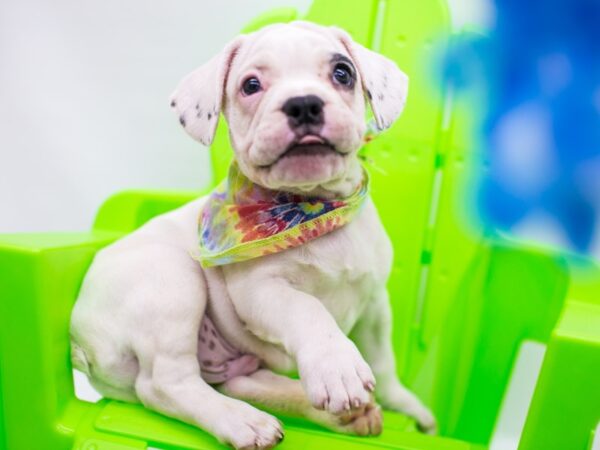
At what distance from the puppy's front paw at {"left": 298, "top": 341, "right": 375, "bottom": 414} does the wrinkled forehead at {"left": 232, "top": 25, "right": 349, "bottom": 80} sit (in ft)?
1.01

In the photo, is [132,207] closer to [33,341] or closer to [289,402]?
[33,341]

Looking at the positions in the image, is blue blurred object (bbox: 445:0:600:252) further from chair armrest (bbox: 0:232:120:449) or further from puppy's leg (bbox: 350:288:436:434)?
chair armrest (bbox: 0:232:120:449)

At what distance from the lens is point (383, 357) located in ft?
3.15

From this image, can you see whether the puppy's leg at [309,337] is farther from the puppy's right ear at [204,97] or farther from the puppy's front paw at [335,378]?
the puppy's right ear at [204,97]

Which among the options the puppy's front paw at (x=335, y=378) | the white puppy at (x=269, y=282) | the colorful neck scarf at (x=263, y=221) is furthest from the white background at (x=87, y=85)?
the puppy's front paw at (x=335, y=378)

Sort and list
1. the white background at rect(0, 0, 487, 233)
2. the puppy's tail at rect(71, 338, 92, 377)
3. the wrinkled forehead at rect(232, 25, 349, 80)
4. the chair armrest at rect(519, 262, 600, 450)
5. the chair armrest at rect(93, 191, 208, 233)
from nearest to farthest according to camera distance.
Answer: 1. the chair armrest at rect(519, 262, 600, 450)
2. the wrinkled forehead at rect(232, 25, 349, 80)
3. the puppy's tail at rect(71, 338, 92, 377)
4. the chair armrest at rect(93, 191, 208, 233)
5. the white background at rect(0, 0, 487, 233)

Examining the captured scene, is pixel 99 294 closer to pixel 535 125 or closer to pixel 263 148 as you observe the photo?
pixel 263 148

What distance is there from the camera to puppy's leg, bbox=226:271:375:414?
64 centimetres

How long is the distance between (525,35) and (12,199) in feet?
3.44

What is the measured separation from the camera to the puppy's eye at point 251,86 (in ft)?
2.45

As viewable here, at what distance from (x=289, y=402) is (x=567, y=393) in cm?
34

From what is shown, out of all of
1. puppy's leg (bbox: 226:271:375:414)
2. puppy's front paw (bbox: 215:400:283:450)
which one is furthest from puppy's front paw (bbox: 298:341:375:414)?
puppy's front paw (bbox: 215:400:283:450)

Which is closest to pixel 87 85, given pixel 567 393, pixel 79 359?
pixel 79 359

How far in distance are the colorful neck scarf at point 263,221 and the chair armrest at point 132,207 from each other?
35 cm
